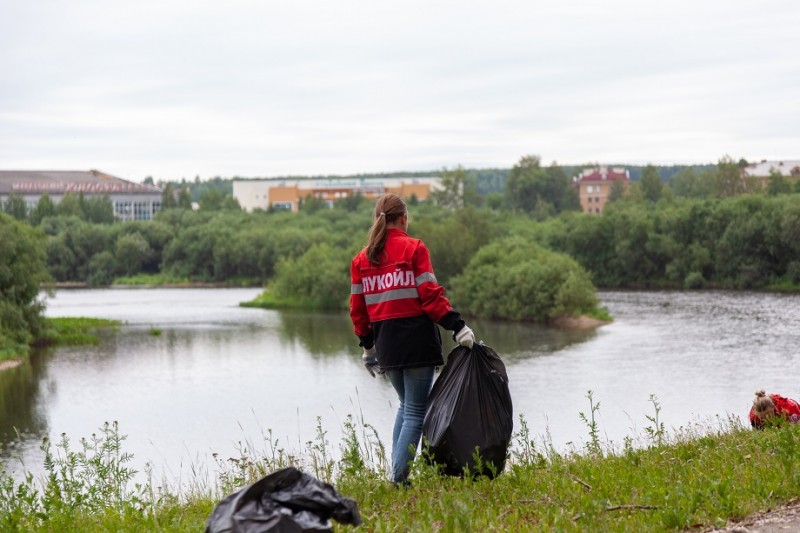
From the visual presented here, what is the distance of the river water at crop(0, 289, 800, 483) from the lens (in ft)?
67.3

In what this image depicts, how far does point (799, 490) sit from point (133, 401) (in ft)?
81.1

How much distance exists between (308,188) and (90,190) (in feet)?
129

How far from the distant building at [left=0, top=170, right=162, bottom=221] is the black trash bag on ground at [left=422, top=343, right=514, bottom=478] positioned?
146 m

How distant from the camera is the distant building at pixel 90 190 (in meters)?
150

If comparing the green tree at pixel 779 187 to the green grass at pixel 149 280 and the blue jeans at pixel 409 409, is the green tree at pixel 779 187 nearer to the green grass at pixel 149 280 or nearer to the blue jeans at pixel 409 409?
the green grass at pixel 149 280

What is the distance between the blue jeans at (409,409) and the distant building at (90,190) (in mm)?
146023

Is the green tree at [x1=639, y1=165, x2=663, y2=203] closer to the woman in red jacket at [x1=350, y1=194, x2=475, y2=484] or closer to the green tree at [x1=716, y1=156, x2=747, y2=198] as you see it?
the green tree at [x1=716, y1=156, x2=747, y2=198]

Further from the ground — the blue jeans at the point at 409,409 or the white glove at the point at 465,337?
the white glove at the point at 465,337

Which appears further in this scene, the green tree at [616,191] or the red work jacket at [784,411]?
the green tree at [616,191]

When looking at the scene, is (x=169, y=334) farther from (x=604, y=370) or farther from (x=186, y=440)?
(x=186, y=440)

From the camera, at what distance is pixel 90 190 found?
154375mm

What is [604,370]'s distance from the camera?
30.7 metres

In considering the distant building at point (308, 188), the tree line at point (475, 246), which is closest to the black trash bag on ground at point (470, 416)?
the tree line at point (475, 246)

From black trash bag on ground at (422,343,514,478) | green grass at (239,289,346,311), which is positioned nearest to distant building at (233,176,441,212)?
green grass at (239,289,346,311)
